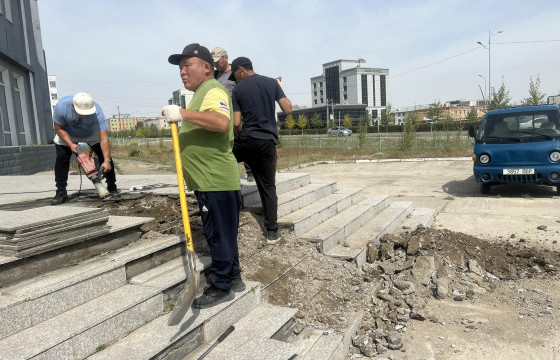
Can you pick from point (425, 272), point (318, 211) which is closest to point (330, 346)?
point (425, 272)

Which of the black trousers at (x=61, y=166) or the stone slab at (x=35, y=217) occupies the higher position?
the black trousers at (x=61, y=166)

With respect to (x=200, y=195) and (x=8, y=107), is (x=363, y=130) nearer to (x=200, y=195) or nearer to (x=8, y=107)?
(x=8, y=107)

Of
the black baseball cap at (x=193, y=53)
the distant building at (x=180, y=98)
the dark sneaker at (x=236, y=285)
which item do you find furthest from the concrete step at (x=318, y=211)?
the black baseball cap at (x=193, y=53)

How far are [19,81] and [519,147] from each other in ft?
54.7

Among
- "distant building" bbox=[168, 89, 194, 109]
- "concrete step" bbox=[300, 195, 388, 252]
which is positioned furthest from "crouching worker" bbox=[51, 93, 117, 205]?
"concrete step" bbox=[300, 195, 388, 252]

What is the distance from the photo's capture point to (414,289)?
13.4 feet

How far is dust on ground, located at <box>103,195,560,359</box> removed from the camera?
326 centimetres

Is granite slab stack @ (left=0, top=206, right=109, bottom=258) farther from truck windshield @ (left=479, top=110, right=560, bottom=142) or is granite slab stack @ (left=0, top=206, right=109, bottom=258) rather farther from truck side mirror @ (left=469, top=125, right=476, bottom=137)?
truck side mirror @ (left=469, top=125, right=476, bottom=137)

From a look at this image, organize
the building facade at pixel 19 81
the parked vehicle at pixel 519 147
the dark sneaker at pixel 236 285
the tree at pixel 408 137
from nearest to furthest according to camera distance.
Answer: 1. the dark sneaker at pixel 236 285
2. the parked vehicle at pixel 519 147
3. the building facade at pixel 19 81
4. the tree at pixel 408 137

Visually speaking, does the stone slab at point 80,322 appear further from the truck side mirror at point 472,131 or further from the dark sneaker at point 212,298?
the truck side mirror at point 472,131

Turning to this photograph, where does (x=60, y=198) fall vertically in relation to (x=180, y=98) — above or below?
below

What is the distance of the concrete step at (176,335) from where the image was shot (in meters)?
2.34

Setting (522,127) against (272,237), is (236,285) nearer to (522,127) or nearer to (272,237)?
(272,237)

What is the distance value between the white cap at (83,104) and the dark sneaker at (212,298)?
9.34 ft
